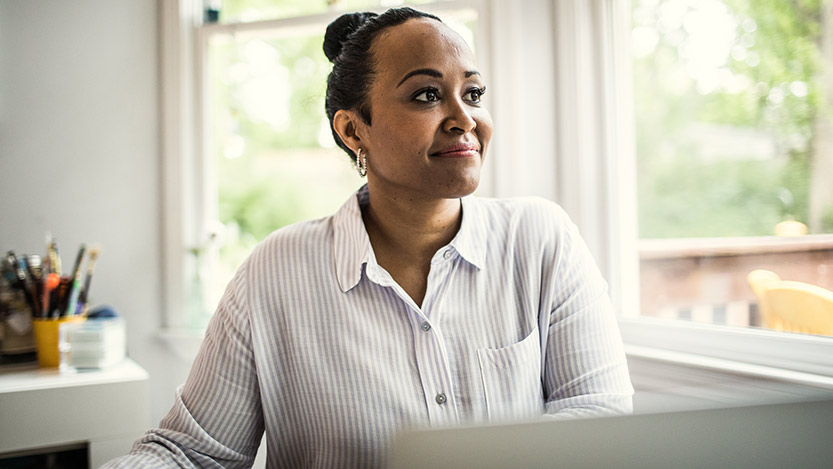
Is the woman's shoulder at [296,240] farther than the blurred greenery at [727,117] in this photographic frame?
No

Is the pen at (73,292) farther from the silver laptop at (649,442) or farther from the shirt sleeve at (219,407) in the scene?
the silver laptop at (649,442)

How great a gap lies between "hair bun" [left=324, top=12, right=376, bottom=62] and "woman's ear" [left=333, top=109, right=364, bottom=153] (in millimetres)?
141

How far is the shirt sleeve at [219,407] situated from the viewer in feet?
3.19

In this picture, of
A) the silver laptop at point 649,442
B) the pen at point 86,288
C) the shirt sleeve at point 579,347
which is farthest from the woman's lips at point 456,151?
the pen at point 86,288

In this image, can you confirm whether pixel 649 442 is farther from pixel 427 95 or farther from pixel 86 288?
pixel 86 288

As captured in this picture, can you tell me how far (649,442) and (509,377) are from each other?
64cm

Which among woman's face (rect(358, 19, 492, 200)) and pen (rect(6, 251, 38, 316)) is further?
pen (rect(6, 251, 38, 316))

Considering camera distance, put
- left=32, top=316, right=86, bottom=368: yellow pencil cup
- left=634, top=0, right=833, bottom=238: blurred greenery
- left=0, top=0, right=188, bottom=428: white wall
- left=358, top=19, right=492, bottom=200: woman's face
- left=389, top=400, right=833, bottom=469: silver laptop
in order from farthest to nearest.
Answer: left=0, top=0, right=188, bottom=428: white wall
left=32, top=316, right=86, bottom=368: yellow pencil cup
left=634, top=0, right=833, bottom=238: blurred greenery
left=358, top=19, right=492, bottom=200: woman's face
left=389, top=400, right=833, bottom=469: silver laptop

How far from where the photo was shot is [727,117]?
1574mm

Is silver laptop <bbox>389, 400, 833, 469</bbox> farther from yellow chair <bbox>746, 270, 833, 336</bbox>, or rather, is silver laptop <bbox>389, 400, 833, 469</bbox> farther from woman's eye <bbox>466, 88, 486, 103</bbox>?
yellow chair <bbox>746, 270, 833, 336</bbox>

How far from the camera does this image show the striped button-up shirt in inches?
39.6

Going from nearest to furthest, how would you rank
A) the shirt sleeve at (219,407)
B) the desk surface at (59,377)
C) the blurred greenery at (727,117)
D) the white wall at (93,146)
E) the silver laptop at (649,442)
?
the silver laptop at (649,442)
the shirt sleeve at (219,407)
the blurred greenery at (727,117)
the desk surface at (59,377)
the white wall at (93,146)

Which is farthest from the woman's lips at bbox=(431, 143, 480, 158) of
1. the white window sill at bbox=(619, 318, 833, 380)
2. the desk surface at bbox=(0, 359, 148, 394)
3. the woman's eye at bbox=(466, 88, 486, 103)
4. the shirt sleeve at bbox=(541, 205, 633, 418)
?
the desk surface at bbox=(0, 359, 148, 394)

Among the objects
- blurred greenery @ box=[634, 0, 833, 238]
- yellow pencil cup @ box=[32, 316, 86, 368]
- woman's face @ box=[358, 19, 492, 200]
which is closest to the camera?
woman's face @ box=[358, 19, 492, 200]
